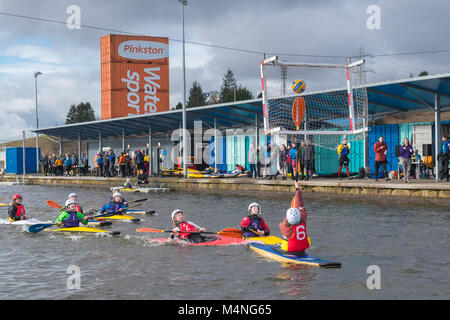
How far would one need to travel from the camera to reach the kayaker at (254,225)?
41.9ft

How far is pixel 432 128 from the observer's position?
25375 mm

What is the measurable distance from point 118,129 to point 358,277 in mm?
36360

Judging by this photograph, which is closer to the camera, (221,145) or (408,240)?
(408,240)

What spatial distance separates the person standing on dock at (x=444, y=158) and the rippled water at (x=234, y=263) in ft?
12.5

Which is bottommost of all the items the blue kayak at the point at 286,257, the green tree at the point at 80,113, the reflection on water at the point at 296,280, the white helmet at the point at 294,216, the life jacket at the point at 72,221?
the reflection on water at the point at 296,280

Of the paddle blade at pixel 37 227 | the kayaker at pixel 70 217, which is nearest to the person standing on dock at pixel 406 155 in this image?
the kayaker at pixel 70 217

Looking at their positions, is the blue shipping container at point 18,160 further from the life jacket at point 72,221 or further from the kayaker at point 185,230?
the kayaker at point 185,230

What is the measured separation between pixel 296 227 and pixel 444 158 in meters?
13.3

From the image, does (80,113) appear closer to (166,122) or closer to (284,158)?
(166,122)

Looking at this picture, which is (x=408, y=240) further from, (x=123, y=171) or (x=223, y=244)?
(x=123, y=171)

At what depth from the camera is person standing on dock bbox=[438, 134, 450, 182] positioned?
20844 millimetres

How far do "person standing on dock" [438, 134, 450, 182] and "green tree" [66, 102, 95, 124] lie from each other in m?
120
